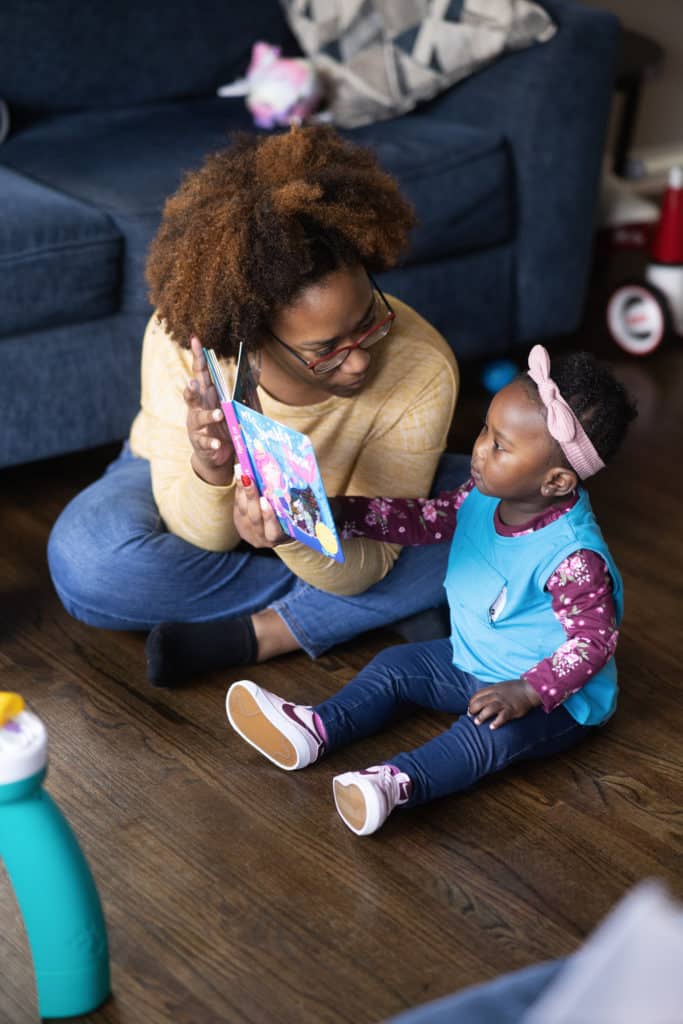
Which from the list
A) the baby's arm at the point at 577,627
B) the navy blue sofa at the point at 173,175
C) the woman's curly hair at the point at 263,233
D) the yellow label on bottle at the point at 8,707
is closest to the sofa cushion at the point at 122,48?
the navy blue sofa at the point at 173,175

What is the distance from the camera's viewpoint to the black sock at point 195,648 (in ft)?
5.24

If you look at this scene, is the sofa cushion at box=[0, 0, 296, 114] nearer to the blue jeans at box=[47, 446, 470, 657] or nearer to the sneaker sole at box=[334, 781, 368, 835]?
the blue jeans at box=[47, 446, 470, 657]

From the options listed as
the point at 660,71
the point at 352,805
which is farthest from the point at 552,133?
the point at 352,805

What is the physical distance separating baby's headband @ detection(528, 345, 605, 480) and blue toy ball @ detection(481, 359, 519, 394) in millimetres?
1140

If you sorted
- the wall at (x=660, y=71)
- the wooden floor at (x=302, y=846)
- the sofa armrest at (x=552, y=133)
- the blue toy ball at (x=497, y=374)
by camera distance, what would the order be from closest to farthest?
the wooden floor at (x=302, y=846), the sofa armrest at (x=552, y=133), the blue toy ball at (x=497, y=374), the wall at (x=660, y=71)

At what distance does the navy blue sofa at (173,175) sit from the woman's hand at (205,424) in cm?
59

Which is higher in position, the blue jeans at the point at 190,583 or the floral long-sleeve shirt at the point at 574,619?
the floral long-sleeve shirt at the point at 574,619

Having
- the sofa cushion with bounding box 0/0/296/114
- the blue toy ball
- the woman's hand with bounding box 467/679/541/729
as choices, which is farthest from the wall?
the woman's hand with bounding box 467/679/541/729

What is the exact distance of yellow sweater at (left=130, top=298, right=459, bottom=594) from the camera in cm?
159

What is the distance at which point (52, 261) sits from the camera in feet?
6.41

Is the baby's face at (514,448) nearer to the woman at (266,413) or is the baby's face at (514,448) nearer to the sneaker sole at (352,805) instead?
the woman at (266,413)

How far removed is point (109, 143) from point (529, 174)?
2.55 ft

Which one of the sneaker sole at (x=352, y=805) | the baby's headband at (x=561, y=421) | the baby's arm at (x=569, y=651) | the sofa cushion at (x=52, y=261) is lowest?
the sneaker sole at (x=352, y=805)

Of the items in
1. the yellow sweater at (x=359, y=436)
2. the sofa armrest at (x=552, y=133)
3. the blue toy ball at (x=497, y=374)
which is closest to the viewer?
the yellow sweater at (x=359, y=436)
